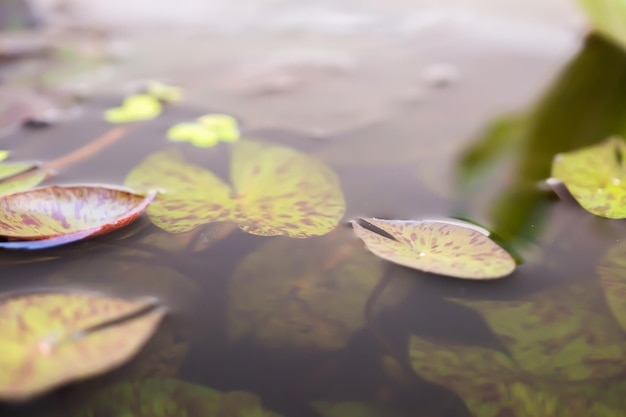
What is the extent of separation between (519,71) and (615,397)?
0.85 metres

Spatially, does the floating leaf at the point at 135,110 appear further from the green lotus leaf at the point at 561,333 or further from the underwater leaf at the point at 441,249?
the green lotus leaf at the point at 561,333

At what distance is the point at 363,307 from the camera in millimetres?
558

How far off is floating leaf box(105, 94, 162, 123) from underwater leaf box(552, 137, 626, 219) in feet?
2.41

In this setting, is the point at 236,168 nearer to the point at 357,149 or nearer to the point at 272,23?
the point at 357,149

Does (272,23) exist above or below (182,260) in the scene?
above

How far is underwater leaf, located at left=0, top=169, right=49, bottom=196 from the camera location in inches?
26.7

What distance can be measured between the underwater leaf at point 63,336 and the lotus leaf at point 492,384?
29cm

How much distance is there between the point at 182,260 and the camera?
0.60 m

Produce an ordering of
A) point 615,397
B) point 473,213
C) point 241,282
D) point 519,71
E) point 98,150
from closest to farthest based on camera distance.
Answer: point 615,397 < point 241,282 < point 473,213 < point 98,150 < point 519,71

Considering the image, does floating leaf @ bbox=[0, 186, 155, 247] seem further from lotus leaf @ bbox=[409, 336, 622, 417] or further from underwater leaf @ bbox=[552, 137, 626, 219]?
underwater leaf @ bbox=[552, 137, 626, 219]

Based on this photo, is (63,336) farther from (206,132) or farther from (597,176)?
(597,176)

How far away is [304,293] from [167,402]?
0.19m

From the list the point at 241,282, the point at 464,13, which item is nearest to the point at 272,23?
the point at 464,13

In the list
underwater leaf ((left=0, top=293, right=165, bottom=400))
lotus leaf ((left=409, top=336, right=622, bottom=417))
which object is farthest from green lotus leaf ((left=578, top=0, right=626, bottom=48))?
underwater leaf ((left=0, top=293, right=165, bottom=400))
